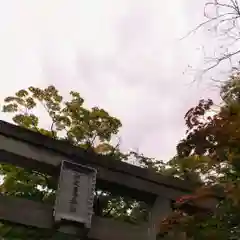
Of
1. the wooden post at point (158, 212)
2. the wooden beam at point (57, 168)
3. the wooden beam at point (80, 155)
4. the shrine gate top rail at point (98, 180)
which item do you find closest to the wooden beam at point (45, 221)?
the shrine gate top rail at point (98, 180)

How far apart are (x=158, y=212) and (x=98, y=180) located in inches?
54.2

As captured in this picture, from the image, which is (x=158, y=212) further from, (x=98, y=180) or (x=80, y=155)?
(x=80, y=155)

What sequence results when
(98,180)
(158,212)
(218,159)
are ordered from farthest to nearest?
(158,212)
(98,180)
(218,159)

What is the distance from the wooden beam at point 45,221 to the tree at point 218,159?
1.73m

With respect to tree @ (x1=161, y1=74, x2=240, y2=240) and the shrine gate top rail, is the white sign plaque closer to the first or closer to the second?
the shrine gate top rail

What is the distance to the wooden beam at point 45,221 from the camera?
668 cm

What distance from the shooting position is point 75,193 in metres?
7.23

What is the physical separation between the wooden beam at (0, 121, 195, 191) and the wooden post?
0.33 meters

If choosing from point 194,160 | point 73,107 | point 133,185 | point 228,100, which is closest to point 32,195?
point 73,107

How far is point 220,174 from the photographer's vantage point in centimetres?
621

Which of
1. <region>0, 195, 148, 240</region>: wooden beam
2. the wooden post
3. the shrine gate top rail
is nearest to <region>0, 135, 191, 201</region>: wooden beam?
the shrine gate top rail

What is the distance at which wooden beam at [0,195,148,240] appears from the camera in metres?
6.68

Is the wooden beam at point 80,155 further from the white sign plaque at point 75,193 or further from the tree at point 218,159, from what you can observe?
the tree at point 218,159

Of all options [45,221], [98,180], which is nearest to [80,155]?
[98,180]
